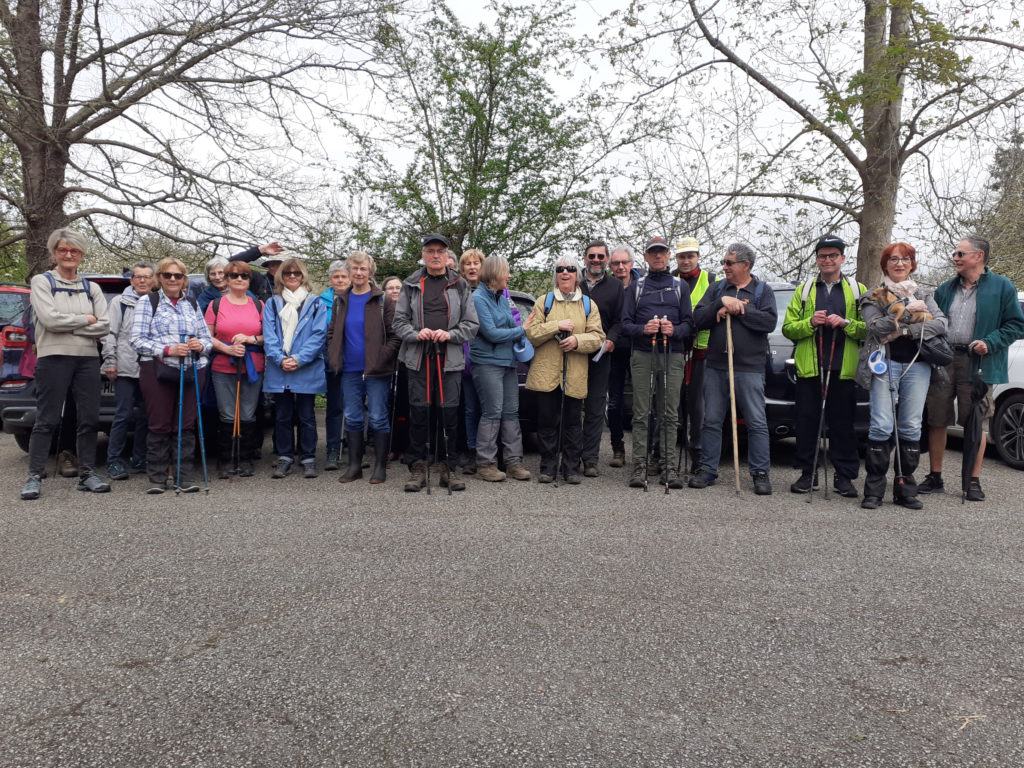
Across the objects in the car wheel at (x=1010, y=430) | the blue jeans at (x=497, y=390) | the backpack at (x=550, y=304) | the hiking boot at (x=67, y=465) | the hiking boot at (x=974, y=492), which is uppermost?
the backpack at (x=550, y=304)

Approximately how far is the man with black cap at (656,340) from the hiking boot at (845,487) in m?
1.37

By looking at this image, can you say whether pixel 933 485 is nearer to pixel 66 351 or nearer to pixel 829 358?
pixel 829 358

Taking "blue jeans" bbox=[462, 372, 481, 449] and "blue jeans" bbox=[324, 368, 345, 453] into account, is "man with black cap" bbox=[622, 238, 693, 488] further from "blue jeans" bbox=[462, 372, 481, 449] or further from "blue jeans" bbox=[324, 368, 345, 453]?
"blue jeans" bbox=[324, 368, 345, 453]

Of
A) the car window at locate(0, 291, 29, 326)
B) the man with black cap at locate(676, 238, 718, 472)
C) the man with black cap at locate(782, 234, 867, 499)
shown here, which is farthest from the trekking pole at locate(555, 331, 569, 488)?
the car window at locate(0, 291, 29, 326)

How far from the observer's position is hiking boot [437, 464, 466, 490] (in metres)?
6.58

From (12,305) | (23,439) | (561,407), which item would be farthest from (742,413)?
(12,305)

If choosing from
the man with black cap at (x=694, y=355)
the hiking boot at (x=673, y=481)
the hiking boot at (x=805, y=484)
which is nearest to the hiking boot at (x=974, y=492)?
the hiking boot at (x=805, y=484)

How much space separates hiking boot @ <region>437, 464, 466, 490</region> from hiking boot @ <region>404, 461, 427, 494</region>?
0.16 meters

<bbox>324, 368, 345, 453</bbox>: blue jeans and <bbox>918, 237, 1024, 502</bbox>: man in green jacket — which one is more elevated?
<bbox>918, 237, 1024, 502</bbox>: man in green jacket

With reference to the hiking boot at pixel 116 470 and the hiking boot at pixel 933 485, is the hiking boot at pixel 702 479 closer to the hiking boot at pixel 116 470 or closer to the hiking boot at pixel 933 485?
the hiking boot at pixel 933 485

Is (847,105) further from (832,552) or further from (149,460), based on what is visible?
(149,460)

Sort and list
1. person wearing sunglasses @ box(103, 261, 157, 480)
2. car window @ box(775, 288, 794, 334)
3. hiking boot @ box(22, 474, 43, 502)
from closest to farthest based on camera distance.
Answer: hiking boot @ box(22, 474, 43, 502) → person wearing sunglasses @ box(103, 261, 157, 480) → car window @ box(775, 288, 794, 334)

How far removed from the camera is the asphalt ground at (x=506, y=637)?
2.61 meters

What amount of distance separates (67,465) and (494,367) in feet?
13.2
